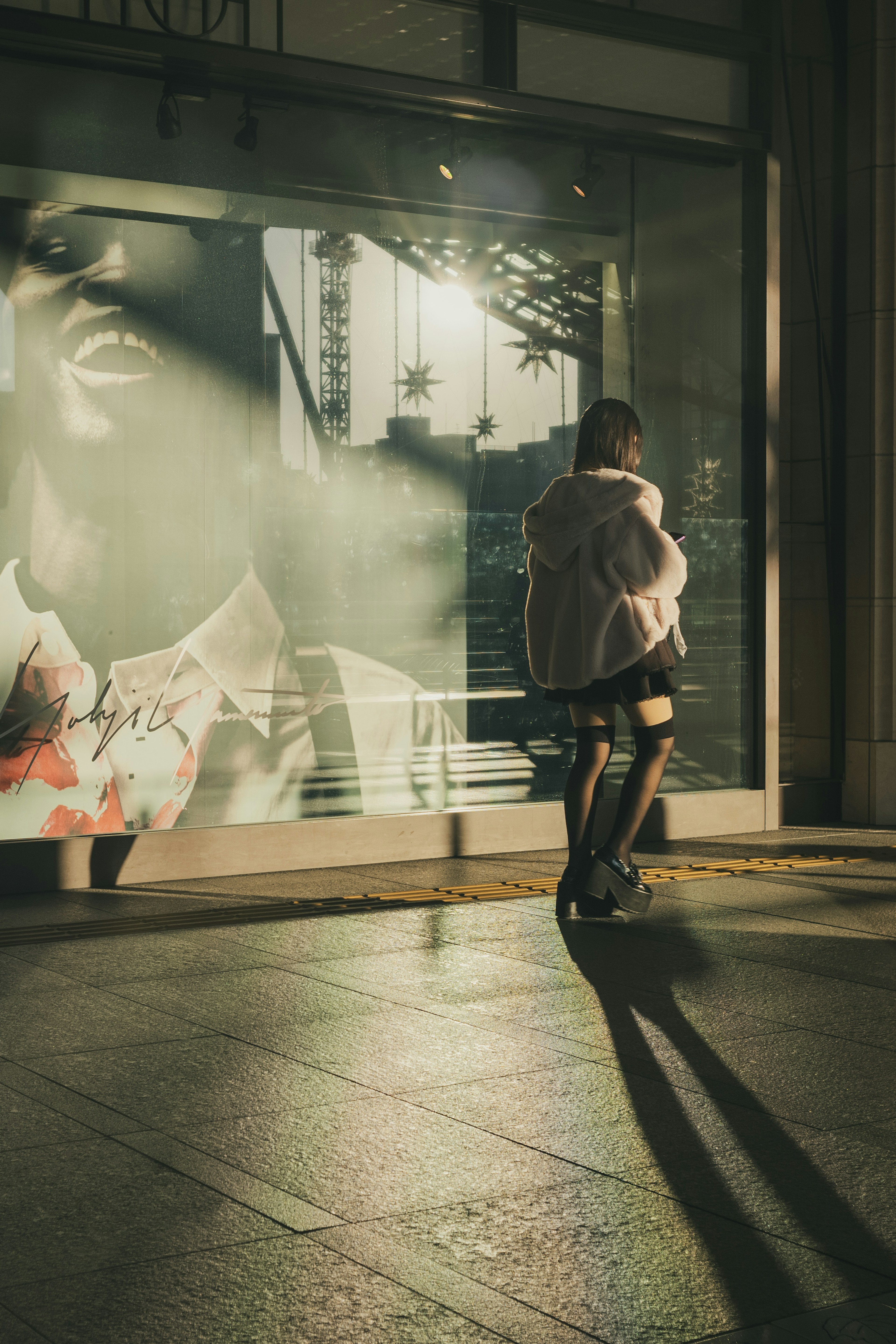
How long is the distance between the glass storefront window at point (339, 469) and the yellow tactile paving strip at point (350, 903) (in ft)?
3.10

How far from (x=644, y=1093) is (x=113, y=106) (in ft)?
16.8

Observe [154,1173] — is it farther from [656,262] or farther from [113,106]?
[656,262]

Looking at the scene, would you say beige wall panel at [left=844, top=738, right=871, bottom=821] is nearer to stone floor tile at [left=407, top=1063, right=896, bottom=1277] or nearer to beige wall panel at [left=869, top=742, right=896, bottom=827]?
beige wall panel at [left=869, top=742, right=896, bottom=827]

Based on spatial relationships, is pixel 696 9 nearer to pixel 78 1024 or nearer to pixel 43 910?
pixel 43 910

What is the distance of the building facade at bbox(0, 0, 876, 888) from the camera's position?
6.60 m

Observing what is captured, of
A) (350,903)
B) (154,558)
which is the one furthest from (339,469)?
(350,903)

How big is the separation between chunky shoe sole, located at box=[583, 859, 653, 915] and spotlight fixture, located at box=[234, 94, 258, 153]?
12.5 feet

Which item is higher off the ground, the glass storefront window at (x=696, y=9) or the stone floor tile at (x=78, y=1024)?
the glass storefront window at (x=696, y=9)

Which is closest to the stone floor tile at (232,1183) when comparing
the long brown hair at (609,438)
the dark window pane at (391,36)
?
the long brown hair at (609,438)

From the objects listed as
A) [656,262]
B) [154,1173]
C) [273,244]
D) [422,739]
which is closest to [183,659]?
[422,739]

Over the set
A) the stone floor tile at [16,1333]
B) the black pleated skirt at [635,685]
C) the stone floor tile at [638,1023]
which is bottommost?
the stone floor tile at [638,1023]

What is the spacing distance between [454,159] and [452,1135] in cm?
571

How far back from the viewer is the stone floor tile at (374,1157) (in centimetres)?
289

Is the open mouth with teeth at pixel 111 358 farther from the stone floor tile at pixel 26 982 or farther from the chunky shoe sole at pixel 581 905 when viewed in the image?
the chunky shoe sole at pixel 581 905
